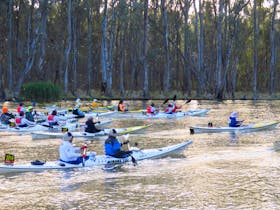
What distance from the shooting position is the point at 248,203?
12.2m

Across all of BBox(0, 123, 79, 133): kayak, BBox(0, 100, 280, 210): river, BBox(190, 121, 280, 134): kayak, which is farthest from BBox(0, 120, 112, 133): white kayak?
BBox(190, 121, 280, 134): kayak

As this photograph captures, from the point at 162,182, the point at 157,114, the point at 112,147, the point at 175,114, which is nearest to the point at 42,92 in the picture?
the point at 157,114

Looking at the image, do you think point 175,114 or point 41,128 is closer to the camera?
point 41,128

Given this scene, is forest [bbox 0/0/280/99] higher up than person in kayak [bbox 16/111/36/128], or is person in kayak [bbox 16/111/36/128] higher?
forest [bbox 0/0/280/99]

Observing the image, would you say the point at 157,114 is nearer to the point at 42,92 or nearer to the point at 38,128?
the point at 38,128

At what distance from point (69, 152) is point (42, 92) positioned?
94.4 feet

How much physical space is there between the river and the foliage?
893 inches

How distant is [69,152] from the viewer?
15.5 metres

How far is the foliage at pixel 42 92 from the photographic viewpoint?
4347 centimetres

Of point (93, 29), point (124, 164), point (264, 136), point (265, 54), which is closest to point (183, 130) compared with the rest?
point (264, 136)

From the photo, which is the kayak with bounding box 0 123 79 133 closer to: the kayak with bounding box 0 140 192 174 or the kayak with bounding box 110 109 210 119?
the kayak with bounding box 110 109 210 119

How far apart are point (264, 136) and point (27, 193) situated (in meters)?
13.5

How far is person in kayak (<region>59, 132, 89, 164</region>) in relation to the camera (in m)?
15.2

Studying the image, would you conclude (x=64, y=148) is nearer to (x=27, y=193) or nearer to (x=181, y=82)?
(x=27, y=193)
